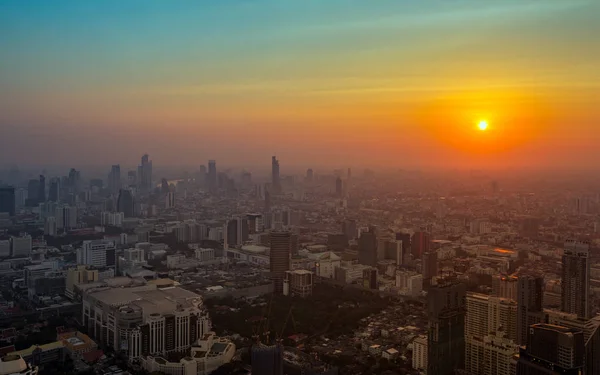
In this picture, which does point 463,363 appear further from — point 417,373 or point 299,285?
point 299,285

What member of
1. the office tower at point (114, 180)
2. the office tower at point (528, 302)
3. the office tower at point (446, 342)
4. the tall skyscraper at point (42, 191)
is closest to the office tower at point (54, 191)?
the tall skyscraper at point (42, 191)

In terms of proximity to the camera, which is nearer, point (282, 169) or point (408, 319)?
point (408, 319)

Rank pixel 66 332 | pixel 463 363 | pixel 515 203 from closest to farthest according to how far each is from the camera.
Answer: pixel 463 363
pixel 66 332
pixel 515 203

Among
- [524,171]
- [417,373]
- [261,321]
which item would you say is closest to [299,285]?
[261,321]

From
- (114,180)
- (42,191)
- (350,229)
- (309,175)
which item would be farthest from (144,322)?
(114,180)

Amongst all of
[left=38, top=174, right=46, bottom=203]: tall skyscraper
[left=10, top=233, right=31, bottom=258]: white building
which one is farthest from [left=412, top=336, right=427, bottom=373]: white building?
[left=38, top=174, right=46, bottom=203]: tall skyscraper

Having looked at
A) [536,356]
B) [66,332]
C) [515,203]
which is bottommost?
[66,332]

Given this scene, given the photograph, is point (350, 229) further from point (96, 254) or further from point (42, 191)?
point (42, 191)
